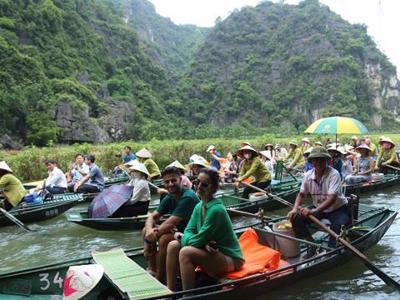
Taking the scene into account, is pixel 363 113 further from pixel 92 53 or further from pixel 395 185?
pixel 395 185

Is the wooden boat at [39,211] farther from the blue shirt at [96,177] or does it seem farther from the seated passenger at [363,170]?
the seated passenger at [363,170]

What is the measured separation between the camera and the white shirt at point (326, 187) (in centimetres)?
618

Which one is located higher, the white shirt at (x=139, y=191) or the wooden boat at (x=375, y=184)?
the white shirt at (x=139, y=191)

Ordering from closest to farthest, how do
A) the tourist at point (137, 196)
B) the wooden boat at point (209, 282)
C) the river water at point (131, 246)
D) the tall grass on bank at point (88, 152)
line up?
1. the wooden boat at point (209, 282)
2. the river water at point (131, 246)
3. the tourist at point (137, 196)
4. the tall grass on bank at point (88, 152)

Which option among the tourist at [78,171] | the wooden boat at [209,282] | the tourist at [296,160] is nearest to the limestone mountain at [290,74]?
the tourist at [296,160]

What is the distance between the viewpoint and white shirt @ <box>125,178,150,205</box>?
8656 millimetres

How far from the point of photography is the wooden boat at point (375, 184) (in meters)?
11.9

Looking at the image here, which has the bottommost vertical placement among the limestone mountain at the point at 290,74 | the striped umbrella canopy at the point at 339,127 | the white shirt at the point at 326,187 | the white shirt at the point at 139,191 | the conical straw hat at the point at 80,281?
the conical straw hat at the point at 80,281

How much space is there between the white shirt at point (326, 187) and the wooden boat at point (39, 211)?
20.1 feet

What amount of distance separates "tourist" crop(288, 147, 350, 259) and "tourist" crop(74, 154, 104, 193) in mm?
7271

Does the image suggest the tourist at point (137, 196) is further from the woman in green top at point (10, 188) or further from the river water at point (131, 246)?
the woman in green top at point (10, 188)

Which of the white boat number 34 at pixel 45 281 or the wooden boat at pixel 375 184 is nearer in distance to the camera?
the white boat number 34 at pixel 45 281

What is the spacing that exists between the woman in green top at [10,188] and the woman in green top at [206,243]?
5.84 m

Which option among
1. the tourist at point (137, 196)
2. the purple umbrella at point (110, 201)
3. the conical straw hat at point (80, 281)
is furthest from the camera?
the purple umbrella at point (110, 201)
